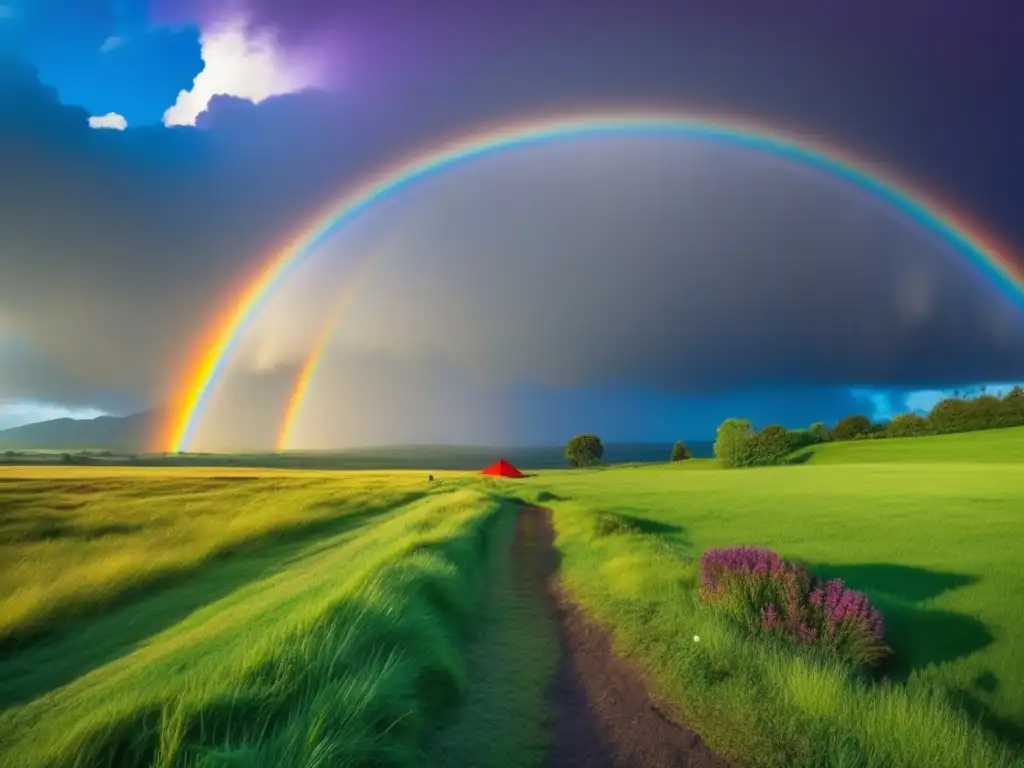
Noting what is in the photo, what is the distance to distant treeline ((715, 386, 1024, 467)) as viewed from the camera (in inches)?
4291

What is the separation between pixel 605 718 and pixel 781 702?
195 cm

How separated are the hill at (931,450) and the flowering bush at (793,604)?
2982 inches

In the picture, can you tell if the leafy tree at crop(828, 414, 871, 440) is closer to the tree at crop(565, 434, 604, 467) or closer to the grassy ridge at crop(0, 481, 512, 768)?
the tree at crop(565, 434, 604, 467)

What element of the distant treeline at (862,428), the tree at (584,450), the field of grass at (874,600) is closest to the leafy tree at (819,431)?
the distant treeline at (862,428)

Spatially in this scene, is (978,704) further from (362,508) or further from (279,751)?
(362,508)

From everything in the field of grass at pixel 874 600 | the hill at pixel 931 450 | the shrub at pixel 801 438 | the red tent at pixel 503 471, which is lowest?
the field of grass at pixel 874 600

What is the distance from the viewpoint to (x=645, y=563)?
15.5m

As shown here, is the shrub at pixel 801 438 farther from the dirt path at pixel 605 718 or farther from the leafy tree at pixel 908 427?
the dirt path at pixel 605 718

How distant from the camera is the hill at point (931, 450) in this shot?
76.7 metres

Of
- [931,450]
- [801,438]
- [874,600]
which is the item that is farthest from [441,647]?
[801,438]

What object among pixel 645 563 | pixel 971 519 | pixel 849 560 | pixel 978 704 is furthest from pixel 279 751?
pixel 971 519

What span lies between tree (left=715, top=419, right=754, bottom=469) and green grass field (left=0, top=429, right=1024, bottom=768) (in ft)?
272

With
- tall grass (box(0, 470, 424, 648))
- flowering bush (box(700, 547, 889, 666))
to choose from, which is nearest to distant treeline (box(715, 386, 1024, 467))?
tall grass (box(0, 470, 424, 648))

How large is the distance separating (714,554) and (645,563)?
249 centimetres
